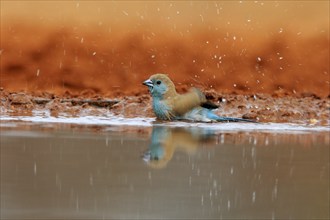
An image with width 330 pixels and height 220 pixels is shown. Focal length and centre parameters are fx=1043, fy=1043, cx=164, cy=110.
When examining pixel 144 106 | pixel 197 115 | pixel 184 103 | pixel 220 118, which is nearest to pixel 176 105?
pixel 184 103

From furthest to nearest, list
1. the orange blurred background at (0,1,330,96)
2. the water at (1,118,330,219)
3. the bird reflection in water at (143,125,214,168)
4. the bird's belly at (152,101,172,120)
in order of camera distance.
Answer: the orange blurred background at (0,1,330,96) → the bird's belly at (152,101,172,120) → the bird reflection in water at (143,125,214,168) → the water at (1,118,330,219)

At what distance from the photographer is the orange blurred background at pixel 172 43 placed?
44.6 ft

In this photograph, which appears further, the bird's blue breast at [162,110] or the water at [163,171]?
the bird's blue breast at [162,110]

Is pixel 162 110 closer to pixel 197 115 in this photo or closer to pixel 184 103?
pixel 184 103

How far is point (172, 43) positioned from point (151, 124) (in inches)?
143

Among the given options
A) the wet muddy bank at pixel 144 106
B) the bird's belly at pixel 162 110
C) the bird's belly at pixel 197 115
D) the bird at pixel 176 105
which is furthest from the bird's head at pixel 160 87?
the wet muddy bank at pixel 144 106

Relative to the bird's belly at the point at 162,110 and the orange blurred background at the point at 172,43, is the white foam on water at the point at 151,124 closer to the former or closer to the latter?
the bird's belly at the point at 162,110

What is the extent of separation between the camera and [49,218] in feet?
17.7

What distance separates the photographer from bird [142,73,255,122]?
10508 millimetres

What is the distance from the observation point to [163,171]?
23.7ft

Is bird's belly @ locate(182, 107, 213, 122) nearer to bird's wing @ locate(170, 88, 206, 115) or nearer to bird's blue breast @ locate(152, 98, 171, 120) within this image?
bird's wing @ locate(170, 88, 206, 115)

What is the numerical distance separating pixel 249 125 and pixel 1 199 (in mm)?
4833

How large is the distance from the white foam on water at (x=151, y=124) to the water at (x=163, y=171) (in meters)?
0.03

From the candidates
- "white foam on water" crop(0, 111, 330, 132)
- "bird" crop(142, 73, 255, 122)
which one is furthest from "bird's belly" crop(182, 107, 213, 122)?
"white foam on water" crop(0, 111, 330, 132)
